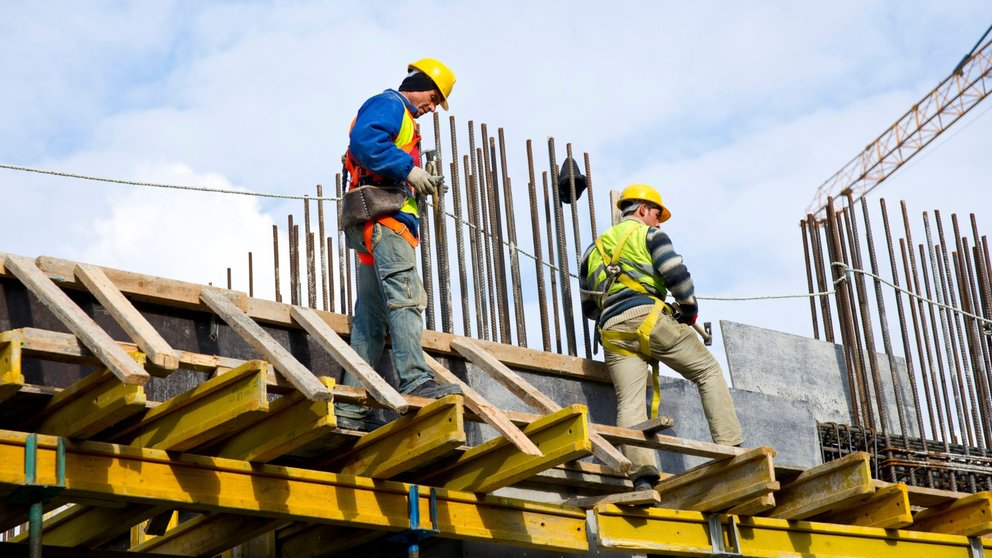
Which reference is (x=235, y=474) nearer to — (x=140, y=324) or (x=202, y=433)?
(x=202, y=433)

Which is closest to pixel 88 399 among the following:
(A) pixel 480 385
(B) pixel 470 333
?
(A) pixel 480 385

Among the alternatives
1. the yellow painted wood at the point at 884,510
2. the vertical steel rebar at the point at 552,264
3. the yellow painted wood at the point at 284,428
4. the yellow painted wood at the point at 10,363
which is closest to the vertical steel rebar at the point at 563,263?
the vertical steel rebar at the point at 552,264

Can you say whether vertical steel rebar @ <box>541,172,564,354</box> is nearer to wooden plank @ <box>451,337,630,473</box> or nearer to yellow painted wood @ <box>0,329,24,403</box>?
wooden plank @ <box>451,337,630,473</box>

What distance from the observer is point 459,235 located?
10.8 m

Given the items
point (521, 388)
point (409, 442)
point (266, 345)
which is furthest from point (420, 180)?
point (409, 442)

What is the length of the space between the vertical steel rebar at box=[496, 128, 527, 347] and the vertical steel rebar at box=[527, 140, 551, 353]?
0.15m

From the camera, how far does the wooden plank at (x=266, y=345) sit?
21.8 feet

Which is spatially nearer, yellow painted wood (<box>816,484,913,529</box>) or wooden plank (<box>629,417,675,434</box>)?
wooden plank (<box>629,417,675,434</box>)

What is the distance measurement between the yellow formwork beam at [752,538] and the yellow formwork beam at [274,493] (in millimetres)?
237

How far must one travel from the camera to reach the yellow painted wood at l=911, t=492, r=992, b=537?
10.0 m

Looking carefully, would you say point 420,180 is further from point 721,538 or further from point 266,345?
point 721,538

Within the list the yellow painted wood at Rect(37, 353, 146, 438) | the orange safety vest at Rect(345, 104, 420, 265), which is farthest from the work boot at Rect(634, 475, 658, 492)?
the yellow painted wood at Rect(37, 353, 146, 438)

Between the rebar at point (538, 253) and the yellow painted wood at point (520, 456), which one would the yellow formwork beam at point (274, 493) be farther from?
the rebar at point (538, 253)

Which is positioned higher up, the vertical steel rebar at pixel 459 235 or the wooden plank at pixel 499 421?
the vertical steel rebar at pixel 459 235
